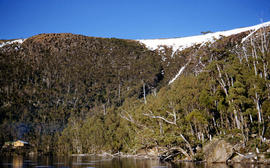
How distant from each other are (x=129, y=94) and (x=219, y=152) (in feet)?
235

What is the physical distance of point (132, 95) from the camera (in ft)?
327

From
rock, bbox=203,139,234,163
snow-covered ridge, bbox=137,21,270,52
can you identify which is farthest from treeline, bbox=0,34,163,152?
rock, bbox=203,139,234,163

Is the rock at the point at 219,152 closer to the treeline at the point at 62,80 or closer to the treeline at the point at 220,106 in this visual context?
the treeline at the point at 220,106

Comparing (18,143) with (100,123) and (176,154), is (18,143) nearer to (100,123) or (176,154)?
(100,123)

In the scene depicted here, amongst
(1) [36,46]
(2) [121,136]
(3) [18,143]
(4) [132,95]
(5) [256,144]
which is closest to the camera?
(5) [256,144]

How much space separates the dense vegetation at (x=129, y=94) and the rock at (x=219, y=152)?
2011 mm

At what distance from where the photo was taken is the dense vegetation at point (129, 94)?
110 ft

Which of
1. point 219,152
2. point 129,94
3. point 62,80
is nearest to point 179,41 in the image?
A: point 129,94

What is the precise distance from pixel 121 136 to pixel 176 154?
2727 centimetres

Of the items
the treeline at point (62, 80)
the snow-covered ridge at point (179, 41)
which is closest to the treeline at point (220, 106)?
the treeline at point (62, 80)

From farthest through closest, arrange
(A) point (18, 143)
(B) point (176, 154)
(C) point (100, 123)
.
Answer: (A) point (18, 143) < (C) point (100, 123) < (B) point (176, 154)

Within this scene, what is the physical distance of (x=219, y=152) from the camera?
30.4 metres

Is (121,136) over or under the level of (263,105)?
under

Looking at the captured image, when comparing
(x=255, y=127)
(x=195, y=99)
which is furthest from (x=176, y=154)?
(x=255, y=127)
